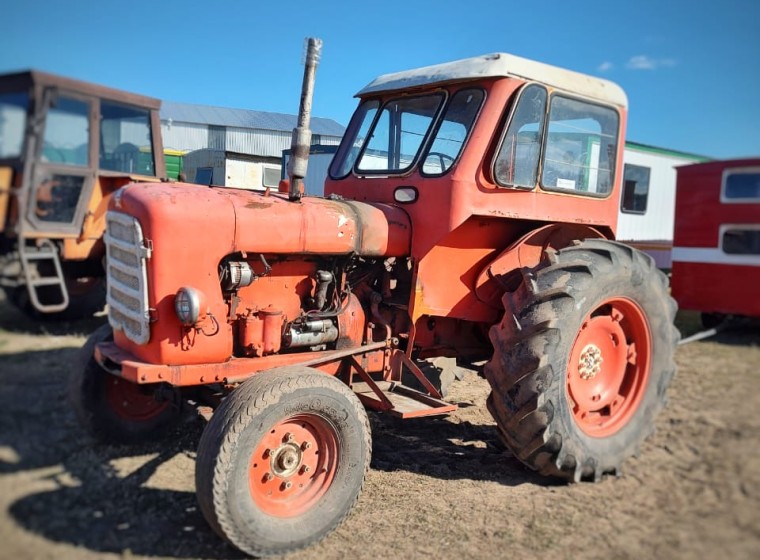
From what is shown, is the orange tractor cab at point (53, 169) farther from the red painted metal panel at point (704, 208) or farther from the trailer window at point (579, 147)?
the trailer window at point (579, 147)

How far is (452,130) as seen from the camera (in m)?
3.91

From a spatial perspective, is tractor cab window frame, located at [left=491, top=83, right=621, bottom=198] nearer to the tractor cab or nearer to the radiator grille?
the tractor cab

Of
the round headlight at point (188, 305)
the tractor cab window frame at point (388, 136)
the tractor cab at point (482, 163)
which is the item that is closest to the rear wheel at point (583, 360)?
the tractor cab at point (482, 163)

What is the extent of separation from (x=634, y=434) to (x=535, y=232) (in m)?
1.46

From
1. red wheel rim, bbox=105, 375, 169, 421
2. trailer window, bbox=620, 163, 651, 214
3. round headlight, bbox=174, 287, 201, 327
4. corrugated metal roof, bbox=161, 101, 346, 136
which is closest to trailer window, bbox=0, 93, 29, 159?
corrugated metal roof, bbox=161, 101, 346, 136

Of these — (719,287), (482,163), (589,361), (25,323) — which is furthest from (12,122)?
(589,361)

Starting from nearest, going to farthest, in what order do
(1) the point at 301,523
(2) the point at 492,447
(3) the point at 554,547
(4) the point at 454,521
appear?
(3) the point at 554,547
(1) the point at 301,523
(4) the point at 454,521
(2) the point at 492,447

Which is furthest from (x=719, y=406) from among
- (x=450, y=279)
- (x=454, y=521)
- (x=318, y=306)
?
(x=318, y=306)

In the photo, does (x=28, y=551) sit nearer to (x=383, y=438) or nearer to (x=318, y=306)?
(x=318, y=306)

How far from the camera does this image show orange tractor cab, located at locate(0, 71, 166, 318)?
176 cm

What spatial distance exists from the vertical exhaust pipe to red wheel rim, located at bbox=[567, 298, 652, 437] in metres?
2.04

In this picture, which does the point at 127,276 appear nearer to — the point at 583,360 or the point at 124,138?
the point at 124,138

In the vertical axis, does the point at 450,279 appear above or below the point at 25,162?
below

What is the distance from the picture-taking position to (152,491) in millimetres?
3180
